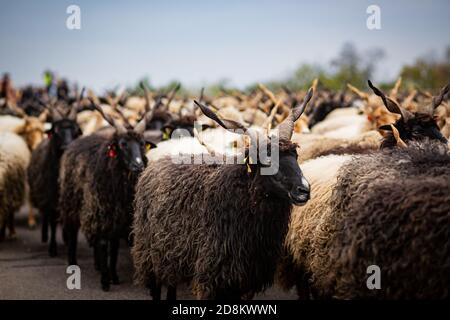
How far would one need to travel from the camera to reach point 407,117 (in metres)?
5.65

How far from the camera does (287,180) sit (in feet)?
13.7

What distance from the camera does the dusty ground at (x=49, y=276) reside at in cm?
651

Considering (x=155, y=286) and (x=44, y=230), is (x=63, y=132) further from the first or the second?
(x=155, y=286)

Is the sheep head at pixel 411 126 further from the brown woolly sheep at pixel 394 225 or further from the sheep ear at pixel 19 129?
the sheep ear at pixel 19 129

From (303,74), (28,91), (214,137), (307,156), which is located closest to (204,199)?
(307,156)

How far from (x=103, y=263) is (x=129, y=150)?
150 centimetres

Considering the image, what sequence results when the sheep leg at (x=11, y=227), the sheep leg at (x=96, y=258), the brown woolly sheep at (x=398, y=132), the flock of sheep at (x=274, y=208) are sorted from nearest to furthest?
the flock of sheep at (x=274, y=208) → the brown woolly sheep at (x=398, y=132) → the sheep leg at (x=96, y=258) → the sheep leg at (x=11, y=227)

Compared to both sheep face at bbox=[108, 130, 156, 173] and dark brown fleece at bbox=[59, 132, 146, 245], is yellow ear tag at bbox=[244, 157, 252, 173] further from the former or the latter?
dark brown fleece at bbox=[59, 132, 146, 245]

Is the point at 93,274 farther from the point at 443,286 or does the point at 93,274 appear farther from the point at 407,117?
the point at 443,286

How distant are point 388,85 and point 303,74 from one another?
24.5 feet

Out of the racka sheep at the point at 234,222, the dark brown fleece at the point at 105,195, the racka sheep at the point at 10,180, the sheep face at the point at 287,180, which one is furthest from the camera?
the racka sheep at the point at 10,180

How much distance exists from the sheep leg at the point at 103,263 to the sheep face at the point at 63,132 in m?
2.11

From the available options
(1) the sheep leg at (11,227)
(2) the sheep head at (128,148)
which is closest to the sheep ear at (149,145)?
(2) the sheep head at (128,148)

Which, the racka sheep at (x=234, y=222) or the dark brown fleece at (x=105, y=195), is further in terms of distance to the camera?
the dark brown fleece at (x=105, y=195)
